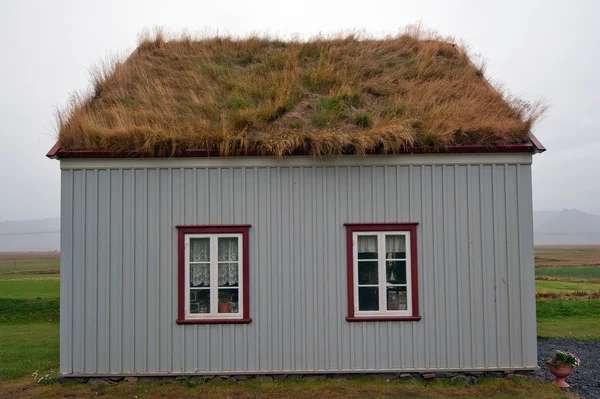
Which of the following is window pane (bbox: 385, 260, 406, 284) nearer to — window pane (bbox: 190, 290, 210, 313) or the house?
the house

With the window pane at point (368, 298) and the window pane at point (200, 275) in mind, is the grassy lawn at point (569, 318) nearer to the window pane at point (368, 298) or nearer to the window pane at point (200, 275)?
the window pane at point (368, 298)

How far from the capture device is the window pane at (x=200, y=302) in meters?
8.34

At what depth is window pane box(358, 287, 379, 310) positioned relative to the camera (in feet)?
27.3

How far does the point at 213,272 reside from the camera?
8.30 metres

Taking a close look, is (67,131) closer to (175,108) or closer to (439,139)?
(175,108)

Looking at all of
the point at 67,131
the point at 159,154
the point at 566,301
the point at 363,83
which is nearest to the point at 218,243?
the point at 159,154

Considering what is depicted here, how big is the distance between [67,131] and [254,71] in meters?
4.73

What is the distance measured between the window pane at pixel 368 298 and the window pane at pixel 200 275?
8.41 ft

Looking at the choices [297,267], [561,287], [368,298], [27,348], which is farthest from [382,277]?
[561,287]

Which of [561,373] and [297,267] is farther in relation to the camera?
[297,267]

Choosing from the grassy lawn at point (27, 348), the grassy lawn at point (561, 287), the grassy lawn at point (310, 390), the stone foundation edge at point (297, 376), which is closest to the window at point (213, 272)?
the stone foundation edge at point (297, 376)

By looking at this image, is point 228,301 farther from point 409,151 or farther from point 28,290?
point 28,290

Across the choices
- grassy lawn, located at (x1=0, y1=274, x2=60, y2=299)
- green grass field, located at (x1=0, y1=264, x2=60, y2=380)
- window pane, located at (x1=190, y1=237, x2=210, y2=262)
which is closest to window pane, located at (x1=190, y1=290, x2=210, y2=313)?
window pane, located at (x1=190, y1=237, x2=210, y2=262)

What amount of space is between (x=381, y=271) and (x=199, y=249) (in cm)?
307
